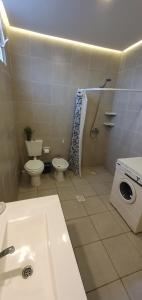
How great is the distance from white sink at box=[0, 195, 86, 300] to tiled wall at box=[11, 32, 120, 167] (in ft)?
6.18

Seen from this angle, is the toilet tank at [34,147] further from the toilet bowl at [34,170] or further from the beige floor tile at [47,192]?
the beige floor tile at [47,192]

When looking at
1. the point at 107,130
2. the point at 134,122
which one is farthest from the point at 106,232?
the point at 107,130

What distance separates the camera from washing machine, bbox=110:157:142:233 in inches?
62.6

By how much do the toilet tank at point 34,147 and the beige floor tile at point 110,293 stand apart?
2.04 meters

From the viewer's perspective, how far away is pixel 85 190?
2.47 m

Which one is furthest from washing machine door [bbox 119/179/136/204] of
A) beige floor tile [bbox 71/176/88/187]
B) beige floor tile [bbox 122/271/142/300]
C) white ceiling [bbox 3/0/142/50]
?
white ceiling [bbox 3/0/142/50]

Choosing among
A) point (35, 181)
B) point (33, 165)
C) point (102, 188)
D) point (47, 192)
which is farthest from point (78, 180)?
point (33, 165)

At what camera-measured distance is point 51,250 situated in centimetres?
72

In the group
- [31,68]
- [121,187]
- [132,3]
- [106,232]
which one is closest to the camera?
[132,3]

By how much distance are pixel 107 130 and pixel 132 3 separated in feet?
6.57

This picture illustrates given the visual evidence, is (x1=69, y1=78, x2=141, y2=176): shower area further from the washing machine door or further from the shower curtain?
the washing machine door

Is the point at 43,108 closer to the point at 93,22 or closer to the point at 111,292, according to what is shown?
the point at 93,22

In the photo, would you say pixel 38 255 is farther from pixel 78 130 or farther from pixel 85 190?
pixel 78 130

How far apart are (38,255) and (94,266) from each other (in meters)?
0.90
